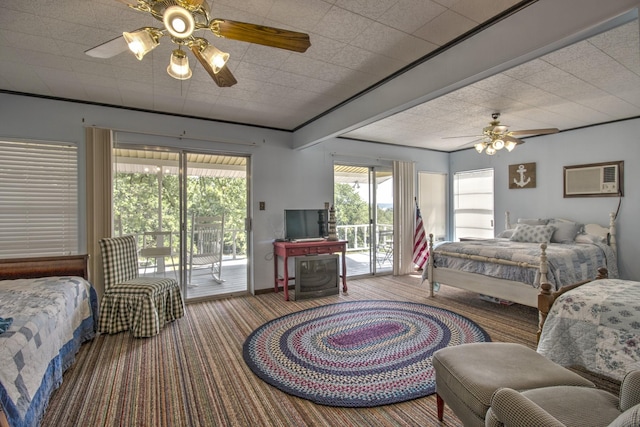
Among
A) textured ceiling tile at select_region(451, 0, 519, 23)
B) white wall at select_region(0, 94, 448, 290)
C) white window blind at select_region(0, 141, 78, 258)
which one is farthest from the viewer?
white wall at select_region(0, 94, 448, 290)

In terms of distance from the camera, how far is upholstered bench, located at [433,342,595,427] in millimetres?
1448

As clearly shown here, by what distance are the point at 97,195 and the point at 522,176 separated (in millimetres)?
6288

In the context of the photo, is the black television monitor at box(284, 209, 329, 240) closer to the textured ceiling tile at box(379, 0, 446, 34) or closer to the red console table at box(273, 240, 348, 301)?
the red console table at box(273, 240, 348, 301)

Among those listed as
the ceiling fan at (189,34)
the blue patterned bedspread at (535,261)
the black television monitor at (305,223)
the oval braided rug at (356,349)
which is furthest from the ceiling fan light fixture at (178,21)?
the blue patterned bedspread at (535,261)

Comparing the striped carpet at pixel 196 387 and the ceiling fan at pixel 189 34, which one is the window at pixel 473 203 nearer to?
the striped carpet at pixel 196 387

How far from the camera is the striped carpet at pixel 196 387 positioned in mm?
1907

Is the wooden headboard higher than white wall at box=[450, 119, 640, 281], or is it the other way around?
white wall at box=[450, 119, 640, 281]

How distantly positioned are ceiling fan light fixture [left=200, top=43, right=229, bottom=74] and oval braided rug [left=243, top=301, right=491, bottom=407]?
2.20 metres

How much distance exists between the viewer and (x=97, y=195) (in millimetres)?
3568

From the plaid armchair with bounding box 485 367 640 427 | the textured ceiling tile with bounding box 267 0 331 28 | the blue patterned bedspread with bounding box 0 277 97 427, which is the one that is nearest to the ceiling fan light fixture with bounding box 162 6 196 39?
the textured ceiling tile with bounding box 267 0 331 28

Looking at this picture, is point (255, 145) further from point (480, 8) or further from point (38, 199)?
point (480, 8)

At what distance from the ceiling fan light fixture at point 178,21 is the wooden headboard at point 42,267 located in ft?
8.49

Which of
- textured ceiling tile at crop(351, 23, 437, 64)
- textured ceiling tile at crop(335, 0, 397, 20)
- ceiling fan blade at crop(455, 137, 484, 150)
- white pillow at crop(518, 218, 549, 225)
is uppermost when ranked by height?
textured ceiling tile at crop(335, 0, 397, 20)

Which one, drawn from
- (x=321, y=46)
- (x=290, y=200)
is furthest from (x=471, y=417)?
(x=290, y=200)
